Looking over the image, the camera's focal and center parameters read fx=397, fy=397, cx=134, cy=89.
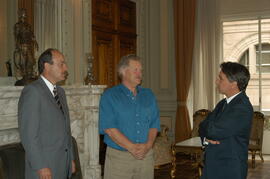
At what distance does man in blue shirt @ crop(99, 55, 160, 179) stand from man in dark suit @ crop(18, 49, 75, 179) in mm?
276

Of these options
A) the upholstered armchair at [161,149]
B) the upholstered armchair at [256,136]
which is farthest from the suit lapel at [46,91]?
the upholstered armchair at [256,136]

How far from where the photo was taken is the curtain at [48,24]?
13.4ft

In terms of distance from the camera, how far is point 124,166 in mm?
2582

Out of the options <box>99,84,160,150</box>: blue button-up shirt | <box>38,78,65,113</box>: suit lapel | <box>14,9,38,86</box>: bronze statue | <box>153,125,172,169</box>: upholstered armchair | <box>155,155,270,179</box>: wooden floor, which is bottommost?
<box>155,155,270,179</box>: wooden floor

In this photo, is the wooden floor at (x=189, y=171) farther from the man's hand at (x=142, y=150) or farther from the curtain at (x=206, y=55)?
the man's hand at (x=142, y=150)

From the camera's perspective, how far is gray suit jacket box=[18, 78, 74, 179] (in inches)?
92.7

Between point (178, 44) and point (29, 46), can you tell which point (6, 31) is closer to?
point (29, 46)

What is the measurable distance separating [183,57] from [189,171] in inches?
80.7

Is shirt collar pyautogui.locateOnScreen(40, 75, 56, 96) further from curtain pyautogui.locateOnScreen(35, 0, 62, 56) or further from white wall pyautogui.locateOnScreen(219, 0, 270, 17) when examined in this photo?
white wall pyautogui.locateOnScreen(219, 0, 270, 17)

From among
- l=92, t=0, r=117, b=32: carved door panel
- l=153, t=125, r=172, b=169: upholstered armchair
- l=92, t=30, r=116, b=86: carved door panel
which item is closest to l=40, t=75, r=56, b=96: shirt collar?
l=92, t=30, r=116, b=86: carved door panel

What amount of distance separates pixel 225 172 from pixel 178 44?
4640mm

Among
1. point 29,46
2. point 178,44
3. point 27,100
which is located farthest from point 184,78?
point 27,100

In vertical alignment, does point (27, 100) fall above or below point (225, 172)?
above

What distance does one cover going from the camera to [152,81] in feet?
23.3
